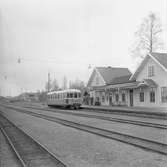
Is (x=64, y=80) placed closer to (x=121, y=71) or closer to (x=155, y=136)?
(x=121, y=71)

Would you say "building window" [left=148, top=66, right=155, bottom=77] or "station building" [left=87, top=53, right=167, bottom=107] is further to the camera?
"building window" [left=148, top=66, right=155, bottom=77]

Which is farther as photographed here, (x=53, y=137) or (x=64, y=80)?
(x=64, y=80)

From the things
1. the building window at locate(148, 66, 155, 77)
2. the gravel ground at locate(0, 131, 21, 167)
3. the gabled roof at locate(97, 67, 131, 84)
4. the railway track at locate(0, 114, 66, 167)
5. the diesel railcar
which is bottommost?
the gravel ground at locate(0, 131, 21, 167)

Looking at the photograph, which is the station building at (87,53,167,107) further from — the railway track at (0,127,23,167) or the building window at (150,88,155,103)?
the railway track at (0,127,23,167)

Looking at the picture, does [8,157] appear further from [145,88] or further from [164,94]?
[145,88]

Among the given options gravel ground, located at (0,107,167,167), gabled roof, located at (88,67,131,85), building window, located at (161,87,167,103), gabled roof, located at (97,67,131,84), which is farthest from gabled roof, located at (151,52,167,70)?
gravel ground, located at (0,107,167,167)

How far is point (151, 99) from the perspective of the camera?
107 feet

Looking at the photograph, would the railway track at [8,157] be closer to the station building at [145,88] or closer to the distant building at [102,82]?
the station building at [145,88]

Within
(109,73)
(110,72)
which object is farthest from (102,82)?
(110,72)

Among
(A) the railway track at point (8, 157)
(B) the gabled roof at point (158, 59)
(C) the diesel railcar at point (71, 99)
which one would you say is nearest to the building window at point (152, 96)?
(B) the gabled roof at point (158, 59)

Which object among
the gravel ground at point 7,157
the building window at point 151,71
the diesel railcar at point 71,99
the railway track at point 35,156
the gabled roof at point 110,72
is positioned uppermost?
the gabled roof at point 110,72

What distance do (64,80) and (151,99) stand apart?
79521 mm

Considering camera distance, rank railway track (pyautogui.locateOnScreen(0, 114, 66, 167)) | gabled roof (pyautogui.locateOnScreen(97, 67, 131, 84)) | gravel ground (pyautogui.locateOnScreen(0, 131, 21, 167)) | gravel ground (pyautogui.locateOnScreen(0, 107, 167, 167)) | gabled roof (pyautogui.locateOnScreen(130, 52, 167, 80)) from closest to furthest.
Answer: gravel ground (pyautogui.locateOnScreen(0, 107, 167, 167)) < railway track (pyautogui.locateOnScreen(0, 114, 66, 167)) < gravel ground (pyautogui.locateOnScreen(0, 131, 21, 167)) < gabled roof (pyautogui.locateOnScreen(130, 52, 167, 80)) < gabled roof (pyautogui.locateOnScreen(97, 67, 131, 84))

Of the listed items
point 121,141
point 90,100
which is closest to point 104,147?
point 121,141
